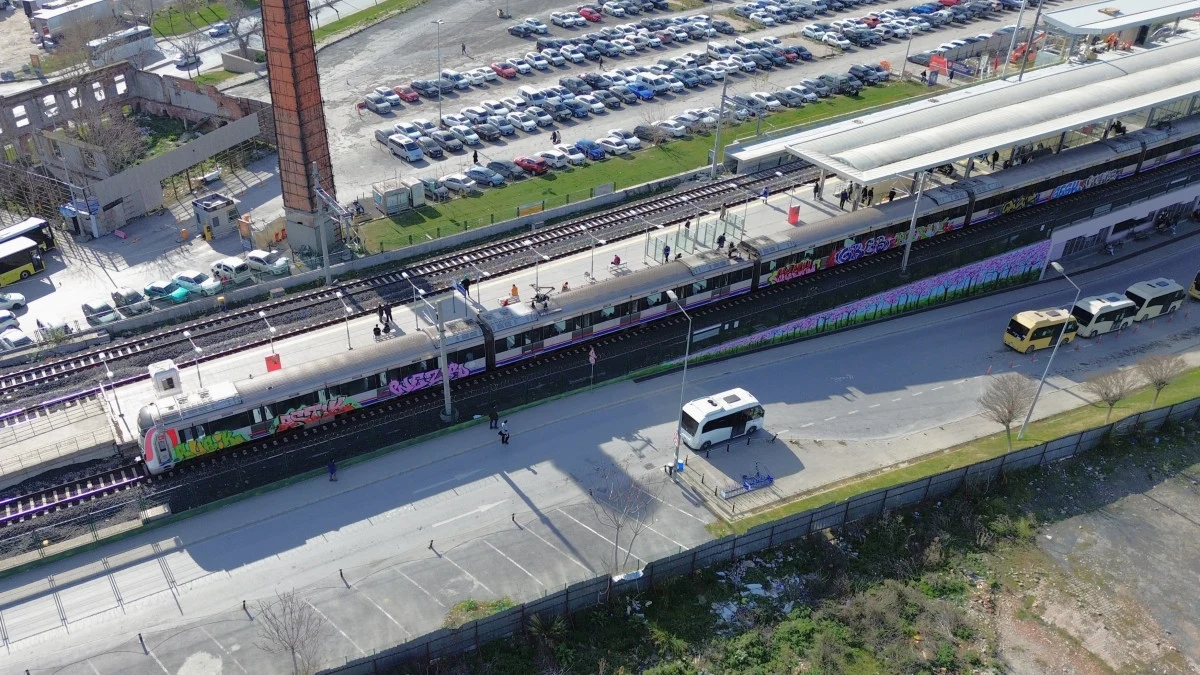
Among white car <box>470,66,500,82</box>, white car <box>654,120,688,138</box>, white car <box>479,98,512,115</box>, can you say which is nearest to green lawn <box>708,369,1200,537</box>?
white car <box>654,120,688,138</box>

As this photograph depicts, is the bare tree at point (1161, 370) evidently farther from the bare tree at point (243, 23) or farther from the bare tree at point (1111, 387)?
the bare tree at point (243, 23)

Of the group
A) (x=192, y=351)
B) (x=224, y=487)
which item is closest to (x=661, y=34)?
(x=192, y=351)

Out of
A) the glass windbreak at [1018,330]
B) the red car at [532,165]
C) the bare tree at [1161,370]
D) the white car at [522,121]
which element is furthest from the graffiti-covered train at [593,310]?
the white car at [522,121]

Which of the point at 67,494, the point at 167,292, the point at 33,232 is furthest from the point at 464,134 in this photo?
the point at 67,494

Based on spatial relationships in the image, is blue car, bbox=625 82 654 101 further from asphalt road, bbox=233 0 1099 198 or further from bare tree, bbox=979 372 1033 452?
bare tree, bbox=979 372 1033 452

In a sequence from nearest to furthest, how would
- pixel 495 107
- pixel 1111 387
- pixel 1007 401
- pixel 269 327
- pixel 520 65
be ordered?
1. pixel 1007 401
2. pixel 1111 387
3. pixel 269 327
4. pixel 495 107
5. pixel 520 65

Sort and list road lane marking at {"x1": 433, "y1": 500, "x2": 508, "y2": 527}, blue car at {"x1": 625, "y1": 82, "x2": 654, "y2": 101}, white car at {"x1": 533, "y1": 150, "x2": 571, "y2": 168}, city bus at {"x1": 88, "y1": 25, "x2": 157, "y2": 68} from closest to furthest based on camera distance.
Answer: road lane marking at {"x1": 433, "y1": 500, "x2": 508, "y2": 527}
white car at {"x1": 533, "y1": 150, "x2": 571, "y2": 168}
blue car at {"x1": 625, "y1": 82, "x2": 654, "y2": 101}
city bus at {"x1": 88, "y1": 25, "x2": 157, "y2": 68}

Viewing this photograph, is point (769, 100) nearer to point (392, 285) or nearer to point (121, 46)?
point (392, 285)
